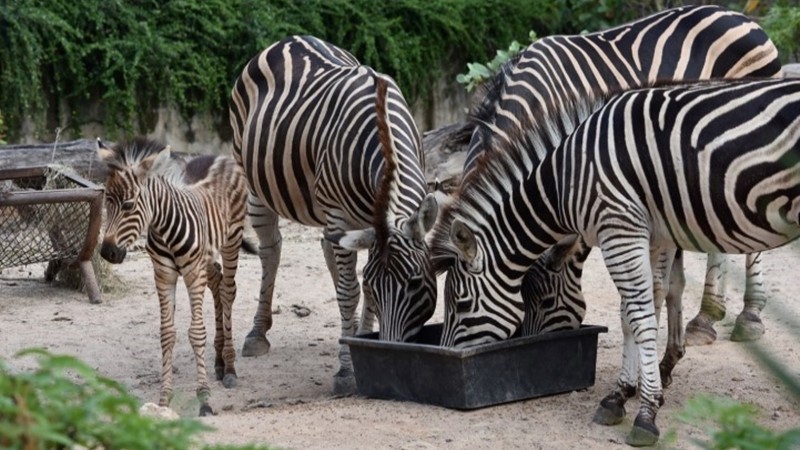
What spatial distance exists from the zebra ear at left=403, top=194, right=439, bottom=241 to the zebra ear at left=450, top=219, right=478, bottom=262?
250 mm

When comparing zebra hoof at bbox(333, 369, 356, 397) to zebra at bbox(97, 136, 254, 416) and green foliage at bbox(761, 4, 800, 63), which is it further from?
green foliage at bbox(761, 4, 800, 63)

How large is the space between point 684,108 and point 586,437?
1650 millimetres

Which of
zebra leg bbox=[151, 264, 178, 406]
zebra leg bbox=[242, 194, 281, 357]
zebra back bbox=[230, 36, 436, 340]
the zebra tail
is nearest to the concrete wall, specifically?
zebra leg bbox=[242, 194, 281, 357]

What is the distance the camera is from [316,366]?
8.07 metres

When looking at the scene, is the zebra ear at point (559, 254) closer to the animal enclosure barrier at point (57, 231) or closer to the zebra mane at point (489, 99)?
the zebra mane at point (489, 99)

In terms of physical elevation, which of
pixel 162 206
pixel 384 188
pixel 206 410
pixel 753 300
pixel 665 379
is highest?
pixel 384 188

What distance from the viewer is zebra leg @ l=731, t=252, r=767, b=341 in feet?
26.5

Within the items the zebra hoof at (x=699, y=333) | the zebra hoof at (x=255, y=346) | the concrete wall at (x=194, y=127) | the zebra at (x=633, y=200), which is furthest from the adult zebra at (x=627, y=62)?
the concrete wall at (x=194, y=127)

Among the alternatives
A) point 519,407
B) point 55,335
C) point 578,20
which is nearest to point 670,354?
point 519,407

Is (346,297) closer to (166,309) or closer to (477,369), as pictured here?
(166,309)

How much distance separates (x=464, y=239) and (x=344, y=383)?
5.14ft

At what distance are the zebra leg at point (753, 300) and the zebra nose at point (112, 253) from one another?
4.09 m

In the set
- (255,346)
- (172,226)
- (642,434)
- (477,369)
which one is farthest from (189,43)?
(642,434)

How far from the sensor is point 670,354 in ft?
22.6
